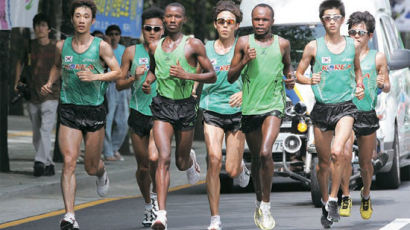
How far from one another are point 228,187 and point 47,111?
2.67m

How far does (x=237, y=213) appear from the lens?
1249cm

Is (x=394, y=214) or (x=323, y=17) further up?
(x=323, y=17)

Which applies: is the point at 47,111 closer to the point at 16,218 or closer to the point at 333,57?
the point at 16,218

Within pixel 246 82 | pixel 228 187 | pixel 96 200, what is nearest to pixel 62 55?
pixel 246 82

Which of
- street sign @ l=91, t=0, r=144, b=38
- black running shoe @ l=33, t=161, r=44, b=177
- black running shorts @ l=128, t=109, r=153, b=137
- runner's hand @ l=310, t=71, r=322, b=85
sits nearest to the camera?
runner's hand @ l=310, t=71, r=322, b=85

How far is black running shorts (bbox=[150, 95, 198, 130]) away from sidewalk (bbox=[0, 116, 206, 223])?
93.2 inches

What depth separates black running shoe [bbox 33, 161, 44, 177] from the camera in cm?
1556

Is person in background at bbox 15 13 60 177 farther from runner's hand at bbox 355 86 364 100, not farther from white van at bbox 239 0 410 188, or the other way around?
runner's hand at bbox 355 86 364 100

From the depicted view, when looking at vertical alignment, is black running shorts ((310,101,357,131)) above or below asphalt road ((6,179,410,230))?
above

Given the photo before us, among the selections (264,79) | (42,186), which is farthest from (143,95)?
(42,186)

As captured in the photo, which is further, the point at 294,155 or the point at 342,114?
the point at 294,155

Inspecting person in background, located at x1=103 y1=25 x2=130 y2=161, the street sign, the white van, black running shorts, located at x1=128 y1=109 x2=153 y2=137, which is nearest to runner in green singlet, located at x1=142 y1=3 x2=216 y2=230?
black running shorts, located at x1=128 y1=109 x2=153 y2=137

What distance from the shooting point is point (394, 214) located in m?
12.2

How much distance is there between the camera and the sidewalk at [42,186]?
43.2 ft
